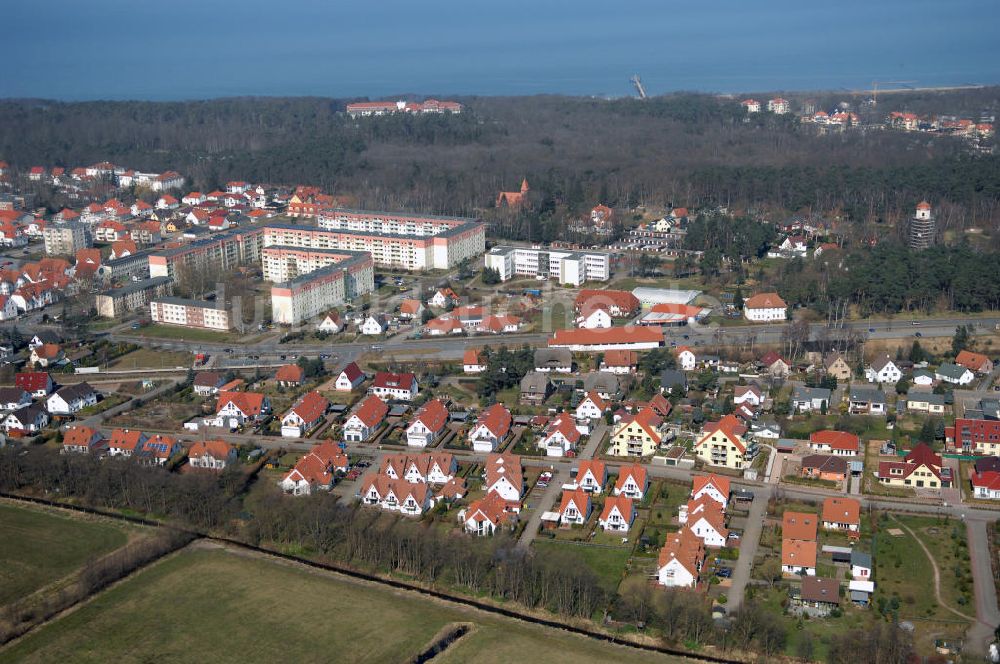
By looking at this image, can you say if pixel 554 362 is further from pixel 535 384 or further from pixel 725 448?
pixel 725 448

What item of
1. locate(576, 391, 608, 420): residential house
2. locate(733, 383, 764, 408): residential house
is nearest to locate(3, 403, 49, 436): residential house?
locate(576, 391, 608, 420): residential house

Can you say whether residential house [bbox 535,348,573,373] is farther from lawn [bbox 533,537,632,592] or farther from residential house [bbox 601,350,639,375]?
lawn [bbox 533,537,632,592]

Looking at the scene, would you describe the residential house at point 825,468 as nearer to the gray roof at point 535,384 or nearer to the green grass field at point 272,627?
the gray roof at point 535,384

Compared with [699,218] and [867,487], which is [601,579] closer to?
[867,487]

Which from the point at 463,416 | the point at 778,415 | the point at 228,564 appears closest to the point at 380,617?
the point at 228,564

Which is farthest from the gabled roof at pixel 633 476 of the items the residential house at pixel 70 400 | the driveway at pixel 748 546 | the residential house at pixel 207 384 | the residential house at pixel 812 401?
the residential house at pixel 70 400
